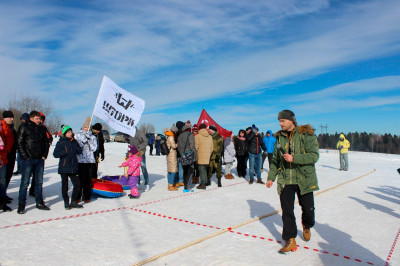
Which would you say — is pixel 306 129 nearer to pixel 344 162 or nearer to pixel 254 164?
pixel 254 164

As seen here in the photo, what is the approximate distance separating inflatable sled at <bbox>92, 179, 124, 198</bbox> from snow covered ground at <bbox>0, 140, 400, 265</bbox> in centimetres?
18

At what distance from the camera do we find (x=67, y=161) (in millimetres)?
6461

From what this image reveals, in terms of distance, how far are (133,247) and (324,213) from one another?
4289 millimetres

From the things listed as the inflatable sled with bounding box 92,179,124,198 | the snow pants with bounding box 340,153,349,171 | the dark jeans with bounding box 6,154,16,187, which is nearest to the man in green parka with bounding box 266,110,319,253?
the inflatable sled with bounding box 92,179,124,198

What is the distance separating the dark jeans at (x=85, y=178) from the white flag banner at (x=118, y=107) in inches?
46.0

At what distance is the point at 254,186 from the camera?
10164 mm

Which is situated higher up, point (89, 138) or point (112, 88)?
point (112, 88)

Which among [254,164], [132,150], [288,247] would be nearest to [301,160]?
[288,247]

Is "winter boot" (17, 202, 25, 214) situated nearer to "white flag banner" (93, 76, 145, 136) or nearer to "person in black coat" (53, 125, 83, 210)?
"person in black coat" (53, 125, 83, 210)

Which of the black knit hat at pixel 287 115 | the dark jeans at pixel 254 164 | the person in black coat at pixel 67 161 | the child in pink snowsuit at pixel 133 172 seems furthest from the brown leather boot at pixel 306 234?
the dark jeans at pixel 254 164

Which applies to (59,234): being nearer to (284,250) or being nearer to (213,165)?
(284,250)

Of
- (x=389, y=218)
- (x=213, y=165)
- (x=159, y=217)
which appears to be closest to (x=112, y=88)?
(x=159, y=217)

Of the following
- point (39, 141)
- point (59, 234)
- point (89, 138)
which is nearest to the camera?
point (59, 234)

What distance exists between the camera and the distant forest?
101500 millimetres
